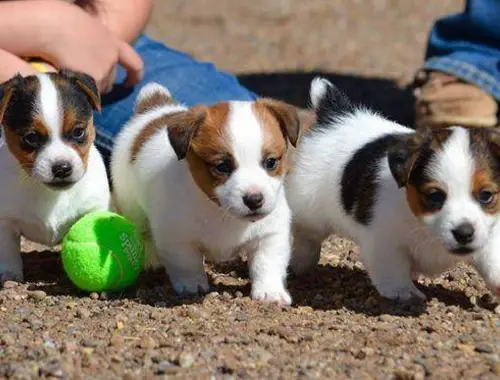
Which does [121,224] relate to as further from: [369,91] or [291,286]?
[369,91]

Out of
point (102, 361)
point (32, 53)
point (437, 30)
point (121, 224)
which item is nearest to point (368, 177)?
point (121, 224)

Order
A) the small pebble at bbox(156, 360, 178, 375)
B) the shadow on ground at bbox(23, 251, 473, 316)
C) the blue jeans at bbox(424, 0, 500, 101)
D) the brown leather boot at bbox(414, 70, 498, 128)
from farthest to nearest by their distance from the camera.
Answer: the blue jeans at bbox(424, 0, 500, 101), the brown leather boot at bbox(414, 70, 498, 128), the shadow on ground at bbox(23, 251, 473, 316), the small pebble at bbox(156, 360, 178, 375)

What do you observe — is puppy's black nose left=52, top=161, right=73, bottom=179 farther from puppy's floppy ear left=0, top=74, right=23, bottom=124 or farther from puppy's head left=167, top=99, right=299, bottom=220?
puppy's head left=167, top=99, right=299, bottom=220

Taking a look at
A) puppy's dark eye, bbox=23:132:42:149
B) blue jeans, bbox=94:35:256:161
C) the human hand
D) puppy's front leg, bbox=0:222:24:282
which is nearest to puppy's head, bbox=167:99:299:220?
puppy's dark eye, bbox=23:132:42:149

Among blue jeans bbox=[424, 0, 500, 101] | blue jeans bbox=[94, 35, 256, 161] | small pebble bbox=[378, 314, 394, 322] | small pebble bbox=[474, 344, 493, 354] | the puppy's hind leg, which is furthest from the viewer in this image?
blue jeans bbox=[424, 0, 500, 101]

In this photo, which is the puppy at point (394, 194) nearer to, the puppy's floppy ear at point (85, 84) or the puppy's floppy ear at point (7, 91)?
the puppy's floppy ear at point (85, 84)

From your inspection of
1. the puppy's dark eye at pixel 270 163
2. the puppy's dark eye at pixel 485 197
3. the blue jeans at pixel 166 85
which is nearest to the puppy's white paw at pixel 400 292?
the puppy's dark eye at pixel 485 197

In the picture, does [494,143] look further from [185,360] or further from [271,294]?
[185,360]
